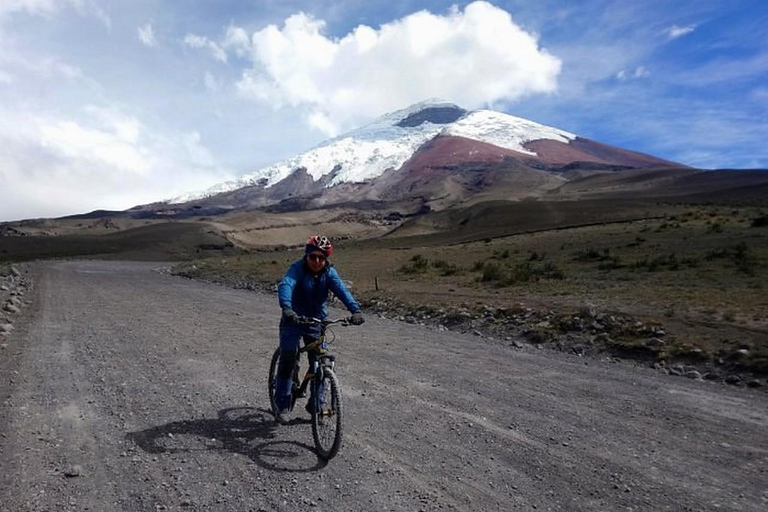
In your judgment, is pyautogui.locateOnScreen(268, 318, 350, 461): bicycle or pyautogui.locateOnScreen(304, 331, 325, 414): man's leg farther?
pyautogui.locateOnScreen(304, 331, 325, 414): man's leg

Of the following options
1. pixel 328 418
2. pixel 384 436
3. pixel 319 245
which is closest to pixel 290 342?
pixel 328 418

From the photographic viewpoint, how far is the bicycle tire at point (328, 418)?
6.19 metres

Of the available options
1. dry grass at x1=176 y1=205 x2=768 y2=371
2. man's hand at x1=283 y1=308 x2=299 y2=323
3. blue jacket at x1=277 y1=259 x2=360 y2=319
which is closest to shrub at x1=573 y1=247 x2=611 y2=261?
dry grass at x1=176 y1=205 x2=768 y2=371

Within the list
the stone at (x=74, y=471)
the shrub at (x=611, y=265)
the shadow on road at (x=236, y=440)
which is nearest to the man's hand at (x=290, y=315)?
the shadow on road at (x=236, y=440)

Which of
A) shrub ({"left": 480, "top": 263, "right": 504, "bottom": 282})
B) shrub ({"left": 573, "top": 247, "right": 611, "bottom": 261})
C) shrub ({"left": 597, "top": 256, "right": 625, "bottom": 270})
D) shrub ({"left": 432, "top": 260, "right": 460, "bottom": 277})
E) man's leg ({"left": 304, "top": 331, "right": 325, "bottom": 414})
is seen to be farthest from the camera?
shrub ({"left": 432, "top": 260, "right": 460, "bottom": 277})

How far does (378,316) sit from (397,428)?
12369mm

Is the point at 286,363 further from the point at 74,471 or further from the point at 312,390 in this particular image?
the point at 74,471

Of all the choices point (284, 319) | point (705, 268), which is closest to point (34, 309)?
point (284, 319)

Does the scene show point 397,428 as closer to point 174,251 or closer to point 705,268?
point 705,268

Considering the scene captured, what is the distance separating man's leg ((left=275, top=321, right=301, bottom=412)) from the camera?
6.92m

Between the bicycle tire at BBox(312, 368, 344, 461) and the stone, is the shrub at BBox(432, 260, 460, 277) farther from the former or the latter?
the stone

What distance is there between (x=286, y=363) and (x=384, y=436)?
152cm

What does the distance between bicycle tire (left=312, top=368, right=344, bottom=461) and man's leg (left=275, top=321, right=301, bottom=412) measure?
505 mm

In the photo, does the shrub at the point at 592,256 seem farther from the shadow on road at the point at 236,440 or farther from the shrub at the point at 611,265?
the shadow on road at the point at 236,440
